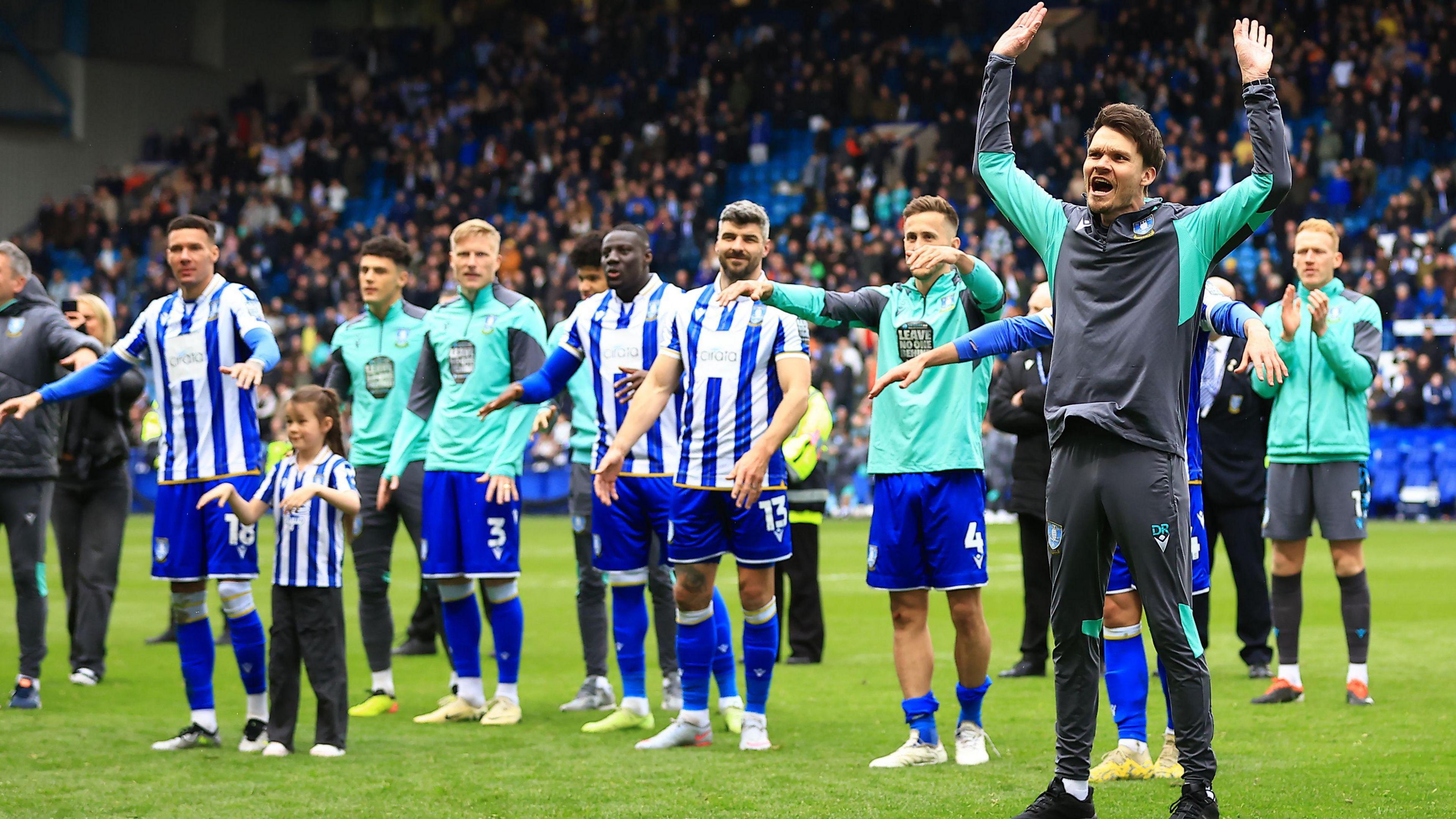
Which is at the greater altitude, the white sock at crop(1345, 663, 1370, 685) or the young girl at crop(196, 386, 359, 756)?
the young girl at crop(196, 386, 359, 756)

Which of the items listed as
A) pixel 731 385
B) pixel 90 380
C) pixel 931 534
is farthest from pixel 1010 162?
pixel 90 380

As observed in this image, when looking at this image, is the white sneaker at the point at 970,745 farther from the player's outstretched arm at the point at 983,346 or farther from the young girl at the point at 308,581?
the young girl at the point at 308,581

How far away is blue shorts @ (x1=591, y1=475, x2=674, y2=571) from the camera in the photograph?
7078 millimetres

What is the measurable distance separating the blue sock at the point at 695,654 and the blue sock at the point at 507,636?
1.14 m

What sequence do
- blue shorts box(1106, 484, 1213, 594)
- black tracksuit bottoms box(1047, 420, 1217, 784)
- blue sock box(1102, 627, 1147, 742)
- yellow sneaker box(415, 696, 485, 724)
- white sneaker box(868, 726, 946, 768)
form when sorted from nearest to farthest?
1. black tracksuit bottoms box(1047, 420, 1217, 784)
2. blue sock box(1102, 627, 1147, 742)
3. blue shorts box(1106, 484, 1213, 594)
4. white sneaker box(868, 726, 946, 768)
5. yellow sneaker box(415, 696, 485, 724)

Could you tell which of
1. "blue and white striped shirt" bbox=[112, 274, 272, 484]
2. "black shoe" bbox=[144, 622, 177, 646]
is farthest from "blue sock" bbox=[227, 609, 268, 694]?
"black shoe" bbox=[144, 622, 177, 646]

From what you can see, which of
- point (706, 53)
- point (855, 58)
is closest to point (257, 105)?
point (706, 53)

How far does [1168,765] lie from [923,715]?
3.08 ft

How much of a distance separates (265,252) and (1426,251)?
2158cm

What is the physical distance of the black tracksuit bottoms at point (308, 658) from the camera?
6.57 metres

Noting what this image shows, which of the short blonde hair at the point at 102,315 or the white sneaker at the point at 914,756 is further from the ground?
the short blonde hair at the point at 102,315

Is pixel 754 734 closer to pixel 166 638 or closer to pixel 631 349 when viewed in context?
pixel 631 349

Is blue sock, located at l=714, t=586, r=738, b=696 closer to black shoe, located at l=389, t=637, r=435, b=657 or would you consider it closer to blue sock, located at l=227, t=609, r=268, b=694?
blue sock, located at l=227, t=609, r=268, b=694

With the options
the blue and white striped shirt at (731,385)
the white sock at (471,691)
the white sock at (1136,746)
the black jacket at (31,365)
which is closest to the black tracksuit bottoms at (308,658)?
the white sock at (471,691)
